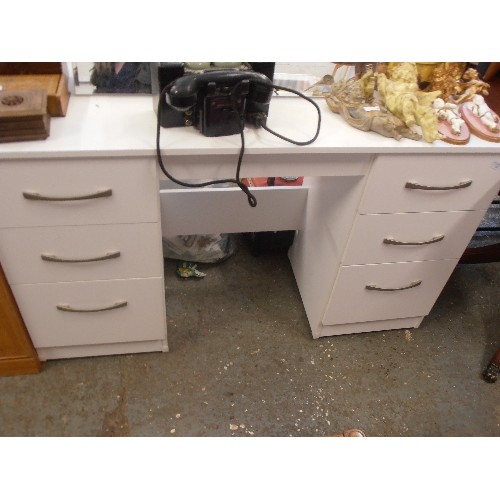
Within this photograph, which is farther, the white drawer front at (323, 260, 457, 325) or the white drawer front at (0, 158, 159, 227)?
the white drawer front at (323, 260, 457, 325)

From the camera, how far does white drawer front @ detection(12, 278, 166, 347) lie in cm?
114

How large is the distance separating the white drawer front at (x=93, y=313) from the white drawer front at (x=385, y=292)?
0.57 m

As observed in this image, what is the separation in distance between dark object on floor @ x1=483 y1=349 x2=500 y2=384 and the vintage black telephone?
101 cm

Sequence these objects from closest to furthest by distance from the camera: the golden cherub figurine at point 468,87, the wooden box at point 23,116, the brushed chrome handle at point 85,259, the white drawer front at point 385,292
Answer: the wooden box at point 23,116
the brushed chrome handle at point 85,259
the golden cherub figurine at point 468,87
the white drawer front at point 385,292

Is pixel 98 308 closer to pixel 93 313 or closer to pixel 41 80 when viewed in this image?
pixel 93 313

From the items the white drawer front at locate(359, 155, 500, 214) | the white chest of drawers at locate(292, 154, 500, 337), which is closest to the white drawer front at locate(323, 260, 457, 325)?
the white chest of drawers at locate(292, 154, 500, 337)

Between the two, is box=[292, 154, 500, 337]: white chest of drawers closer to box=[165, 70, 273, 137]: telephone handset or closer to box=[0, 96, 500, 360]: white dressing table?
box=[0, 96, 500, 360]: white dressing table

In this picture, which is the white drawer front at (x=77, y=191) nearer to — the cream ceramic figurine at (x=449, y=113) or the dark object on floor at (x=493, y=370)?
the cream ceramic figurine at (x=449, y=113)

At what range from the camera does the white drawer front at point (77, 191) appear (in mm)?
889

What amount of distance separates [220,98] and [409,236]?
678 mm

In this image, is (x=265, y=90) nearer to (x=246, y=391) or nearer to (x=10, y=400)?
(x=246, y=391)

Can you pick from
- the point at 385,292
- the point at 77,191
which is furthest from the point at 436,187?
the point at 77,191

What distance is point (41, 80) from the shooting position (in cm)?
97

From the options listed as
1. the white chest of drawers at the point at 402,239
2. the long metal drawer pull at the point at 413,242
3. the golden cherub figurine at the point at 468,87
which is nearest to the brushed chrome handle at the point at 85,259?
the white chest of drawers at the point at 402,239
